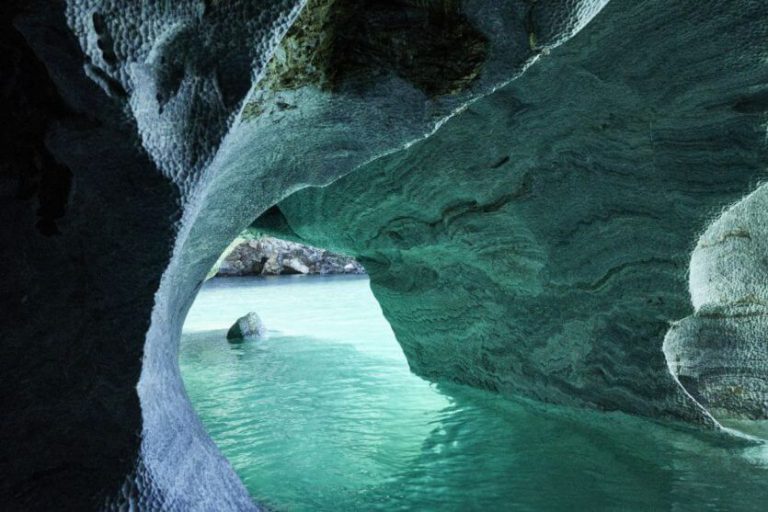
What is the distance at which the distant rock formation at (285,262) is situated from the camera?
30172mm

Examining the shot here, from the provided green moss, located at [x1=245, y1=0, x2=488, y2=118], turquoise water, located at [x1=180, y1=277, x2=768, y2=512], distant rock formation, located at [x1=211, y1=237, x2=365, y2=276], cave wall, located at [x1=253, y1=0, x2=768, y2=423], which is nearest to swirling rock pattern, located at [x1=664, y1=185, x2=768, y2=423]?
cave wall, located at [x1=253, y1=0, x2=768, y2=423]

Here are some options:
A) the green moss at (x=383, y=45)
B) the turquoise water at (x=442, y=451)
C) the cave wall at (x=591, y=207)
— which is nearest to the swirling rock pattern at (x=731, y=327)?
the cave wall at (x=591, y=207)

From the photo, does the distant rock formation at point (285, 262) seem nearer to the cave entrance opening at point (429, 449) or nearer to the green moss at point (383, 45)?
the cave entrance opening at point (429, 449)

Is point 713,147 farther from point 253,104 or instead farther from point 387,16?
point 253,104

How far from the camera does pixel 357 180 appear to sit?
4.20 metres

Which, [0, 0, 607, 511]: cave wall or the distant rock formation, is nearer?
[0, 0, 607, 511]: cave wall

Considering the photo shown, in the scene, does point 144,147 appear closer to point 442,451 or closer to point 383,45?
point 383,45

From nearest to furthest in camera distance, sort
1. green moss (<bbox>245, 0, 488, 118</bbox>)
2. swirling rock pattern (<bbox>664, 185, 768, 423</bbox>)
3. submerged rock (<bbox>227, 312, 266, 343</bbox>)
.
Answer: green moss (<bbox>245, 0, 488, 118</bbox>), swirling rock pattern (<bbox>664, 185, 768, 423</bbox>), submerged rock (<bbox>227, 312, 266, 343</bbox>)

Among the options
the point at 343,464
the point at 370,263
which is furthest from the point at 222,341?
the point at 343,464

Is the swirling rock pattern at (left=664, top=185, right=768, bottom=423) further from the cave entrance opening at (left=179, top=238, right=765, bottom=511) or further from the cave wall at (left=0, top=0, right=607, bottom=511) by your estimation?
the cave wall at (left=0, top=0, right=607, bottom=511)

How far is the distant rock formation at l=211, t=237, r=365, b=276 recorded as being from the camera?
3017cm

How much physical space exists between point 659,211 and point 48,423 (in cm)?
358

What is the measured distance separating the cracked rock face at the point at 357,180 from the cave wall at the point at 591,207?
0.02m

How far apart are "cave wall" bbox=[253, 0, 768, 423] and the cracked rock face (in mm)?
16
